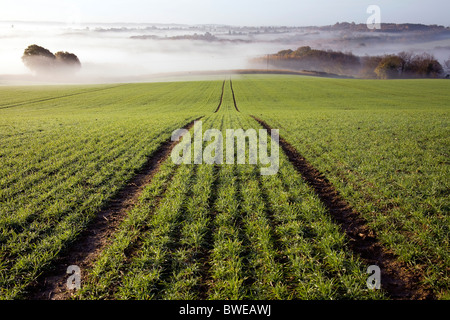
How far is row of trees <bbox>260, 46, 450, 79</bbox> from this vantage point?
116 meters

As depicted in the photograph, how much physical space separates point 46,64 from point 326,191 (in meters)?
167

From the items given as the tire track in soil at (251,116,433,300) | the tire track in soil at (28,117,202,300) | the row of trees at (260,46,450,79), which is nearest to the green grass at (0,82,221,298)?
the tire track in soil at (28,117,202,300)

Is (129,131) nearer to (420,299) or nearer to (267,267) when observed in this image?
(267,267)

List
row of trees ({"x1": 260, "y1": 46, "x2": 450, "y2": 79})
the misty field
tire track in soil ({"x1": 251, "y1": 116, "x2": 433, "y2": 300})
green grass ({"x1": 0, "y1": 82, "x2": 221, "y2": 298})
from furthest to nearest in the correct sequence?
row of trees ({"x1": 260, "y1": 46, "x2": 450, "y2": 79})
green grass ({"x1": 0, "y1": 82, "x2": 221, "y2": 298})
the misty field
tire track in soil ({"x1": 251, "y1": 116, "x2": 433, "y2": 300})

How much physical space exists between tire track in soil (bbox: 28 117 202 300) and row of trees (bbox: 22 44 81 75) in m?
161

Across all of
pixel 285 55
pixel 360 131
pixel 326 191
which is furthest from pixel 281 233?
pixel 285 55

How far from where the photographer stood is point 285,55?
644 feet

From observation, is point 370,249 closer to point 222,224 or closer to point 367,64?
point 222,224

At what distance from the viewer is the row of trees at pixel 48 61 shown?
408 ft

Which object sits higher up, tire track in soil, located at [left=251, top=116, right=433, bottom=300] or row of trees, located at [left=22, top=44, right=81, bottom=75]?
row of trees, located at [left=22, top=44, right=81, bottom=75]

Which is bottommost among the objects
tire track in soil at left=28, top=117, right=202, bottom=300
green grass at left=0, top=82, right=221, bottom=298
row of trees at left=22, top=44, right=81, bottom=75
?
tire track in soil at left=28, top=117, right=202, bottom=300

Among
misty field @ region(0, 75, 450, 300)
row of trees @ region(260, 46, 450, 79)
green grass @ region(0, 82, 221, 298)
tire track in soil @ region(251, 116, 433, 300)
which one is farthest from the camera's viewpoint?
row of trees @ region(260, 46, 450, 79)

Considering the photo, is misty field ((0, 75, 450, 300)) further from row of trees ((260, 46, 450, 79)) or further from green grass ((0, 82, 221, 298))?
row of trees ((260, 46, 450, 79))

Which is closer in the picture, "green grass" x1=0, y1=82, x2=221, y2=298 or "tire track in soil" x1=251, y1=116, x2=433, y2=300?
"tire track in soil" x1=251, y1=116, x2=433, y2=300
